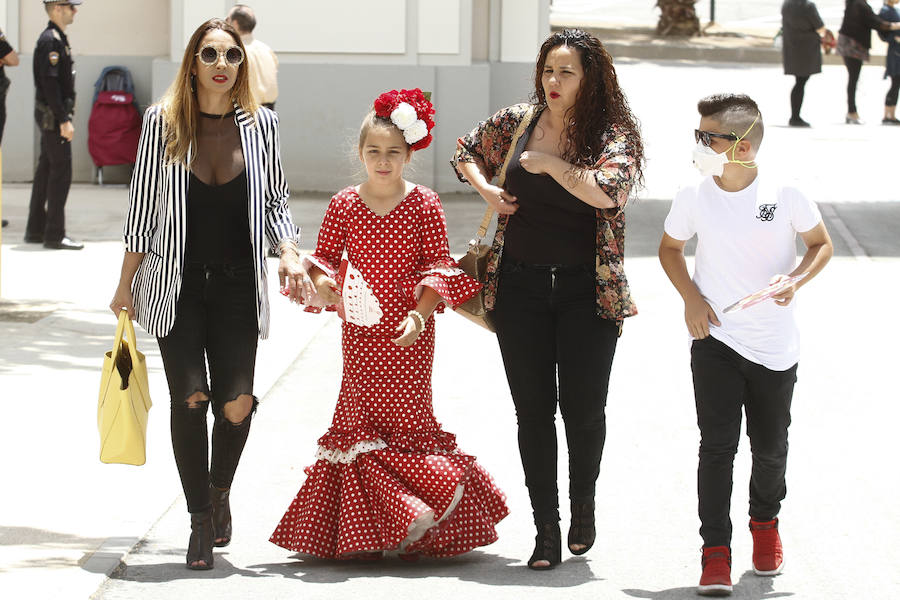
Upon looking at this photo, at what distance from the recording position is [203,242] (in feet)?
16.7

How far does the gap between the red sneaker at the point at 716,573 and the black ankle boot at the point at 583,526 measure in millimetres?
491

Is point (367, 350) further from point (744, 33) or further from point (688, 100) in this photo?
point (744, 33)

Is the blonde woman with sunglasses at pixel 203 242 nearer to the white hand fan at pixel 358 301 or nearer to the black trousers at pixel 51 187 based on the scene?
the white hand fan at pixel 358 301

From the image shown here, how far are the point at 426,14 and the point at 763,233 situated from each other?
10.4 metres

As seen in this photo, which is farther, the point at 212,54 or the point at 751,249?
the point at 212,54

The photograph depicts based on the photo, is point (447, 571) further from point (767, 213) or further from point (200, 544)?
point (767, 213)

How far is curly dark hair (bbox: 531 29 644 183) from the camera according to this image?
5.09m

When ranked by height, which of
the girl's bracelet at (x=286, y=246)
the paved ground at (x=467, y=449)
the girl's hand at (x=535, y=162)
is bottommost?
the paved ground at (x=467, y=449)

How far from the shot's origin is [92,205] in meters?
14.6

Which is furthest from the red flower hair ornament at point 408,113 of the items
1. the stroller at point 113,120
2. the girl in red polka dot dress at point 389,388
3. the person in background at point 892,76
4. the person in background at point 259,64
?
the person in background at point 892,76

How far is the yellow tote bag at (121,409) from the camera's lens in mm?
5086

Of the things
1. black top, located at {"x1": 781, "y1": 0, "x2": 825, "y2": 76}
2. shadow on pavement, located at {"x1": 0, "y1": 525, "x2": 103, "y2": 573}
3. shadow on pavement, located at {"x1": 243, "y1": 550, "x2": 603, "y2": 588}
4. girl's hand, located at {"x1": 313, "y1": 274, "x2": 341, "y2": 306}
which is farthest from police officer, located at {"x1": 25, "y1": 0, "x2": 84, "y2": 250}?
black top, located at {"x1": 781, "y1": 0, "x2": 825, "y2": 76}

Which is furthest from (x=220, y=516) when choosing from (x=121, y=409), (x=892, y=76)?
(x=892, y=76)

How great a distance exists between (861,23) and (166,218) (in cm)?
1941
